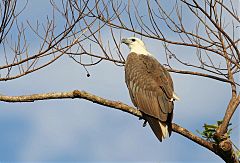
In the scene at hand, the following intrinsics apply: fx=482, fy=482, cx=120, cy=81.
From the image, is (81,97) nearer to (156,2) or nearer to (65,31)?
(65,31)

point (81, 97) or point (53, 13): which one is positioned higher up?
point (53, 13)

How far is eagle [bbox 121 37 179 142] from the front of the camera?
5.74 meters

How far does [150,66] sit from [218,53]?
0.94 m

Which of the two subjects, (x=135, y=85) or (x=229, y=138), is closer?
(x=229, y=138)

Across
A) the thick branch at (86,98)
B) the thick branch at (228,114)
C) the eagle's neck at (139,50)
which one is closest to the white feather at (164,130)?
the thick branch at (86,98)

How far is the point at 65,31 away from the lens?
20.0ft

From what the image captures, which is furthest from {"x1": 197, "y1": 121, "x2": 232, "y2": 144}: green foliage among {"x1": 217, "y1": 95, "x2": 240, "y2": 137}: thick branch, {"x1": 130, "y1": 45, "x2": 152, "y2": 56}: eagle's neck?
{"x1": 130, "y1": 45, "x2": 152, "y2": 56}: eagle's neck

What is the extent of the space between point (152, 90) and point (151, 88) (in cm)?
4

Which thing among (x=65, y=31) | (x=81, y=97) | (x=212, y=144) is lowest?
(x=212, y=144)

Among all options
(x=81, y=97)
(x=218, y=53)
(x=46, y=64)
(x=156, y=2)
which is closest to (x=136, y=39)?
(x=156, y=2)

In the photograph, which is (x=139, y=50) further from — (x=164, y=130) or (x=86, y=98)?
(x=86, y=98)

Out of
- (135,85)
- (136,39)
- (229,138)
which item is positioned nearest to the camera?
(229,138)

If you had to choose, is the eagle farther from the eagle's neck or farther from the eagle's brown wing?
the eagle's neck

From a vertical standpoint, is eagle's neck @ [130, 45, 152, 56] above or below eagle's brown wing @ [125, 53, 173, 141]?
above
